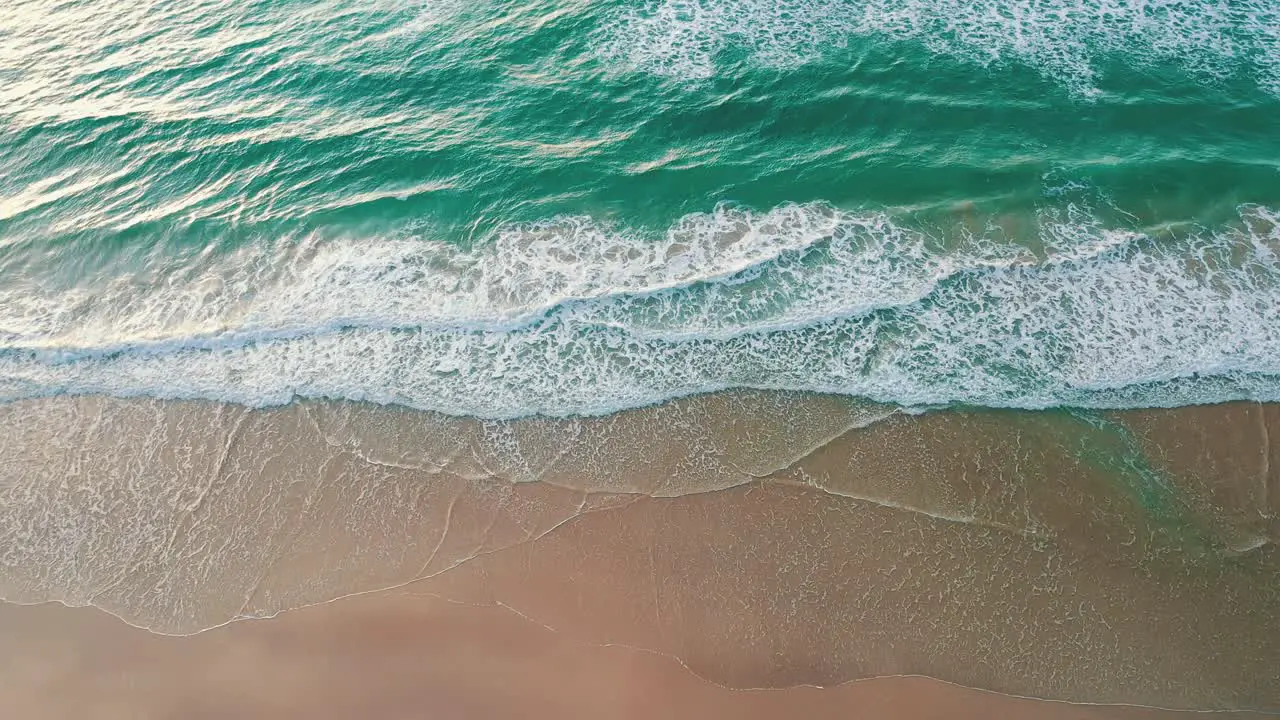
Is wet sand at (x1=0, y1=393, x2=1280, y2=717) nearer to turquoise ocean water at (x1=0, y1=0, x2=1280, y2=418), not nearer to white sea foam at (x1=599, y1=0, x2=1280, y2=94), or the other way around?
turquoise ocean water at (x1=0, y1=0, x2=1280, y2=418)

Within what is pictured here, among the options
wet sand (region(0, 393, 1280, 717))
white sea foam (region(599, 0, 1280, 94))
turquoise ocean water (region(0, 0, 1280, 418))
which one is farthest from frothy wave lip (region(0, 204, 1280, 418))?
white sea foam (region(599, 0, 1280, 94))

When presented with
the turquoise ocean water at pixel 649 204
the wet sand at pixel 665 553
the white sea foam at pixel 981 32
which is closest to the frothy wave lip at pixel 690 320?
the turquoise ocean water at pixel 649 204

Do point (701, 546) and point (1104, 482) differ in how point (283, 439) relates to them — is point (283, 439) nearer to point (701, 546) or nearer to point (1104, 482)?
point (701, 546)

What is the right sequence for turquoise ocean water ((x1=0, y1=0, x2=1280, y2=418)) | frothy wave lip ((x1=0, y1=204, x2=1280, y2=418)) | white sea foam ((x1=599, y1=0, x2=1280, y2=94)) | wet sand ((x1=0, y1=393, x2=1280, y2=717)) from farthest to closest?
white sea foam ((x1=599, y1=0, x2=1280, y2=94)), turquoise ocean water ((x1=0, y1=0, x2=1280, y2=418)), frothy wave lip ((x1=0, y1=204, x2=1280, y2=418)), wet sand ((x1=0, y1=393, x2=1280, y2=717))

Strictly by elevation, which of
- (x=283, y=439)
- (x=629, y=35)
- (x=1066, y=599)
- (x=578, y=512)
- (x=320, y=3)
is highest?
(x=320, y=3)

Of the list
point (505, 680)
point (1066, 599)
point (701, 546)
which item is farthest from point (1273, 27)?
point (505, 680)

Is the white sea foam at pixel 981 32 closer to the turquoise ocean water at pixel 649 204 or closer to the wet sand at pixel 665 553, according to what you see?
the turquoise ocean water at pixel 649 204

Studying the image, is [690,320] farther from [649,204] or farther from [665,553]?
[665,553]
